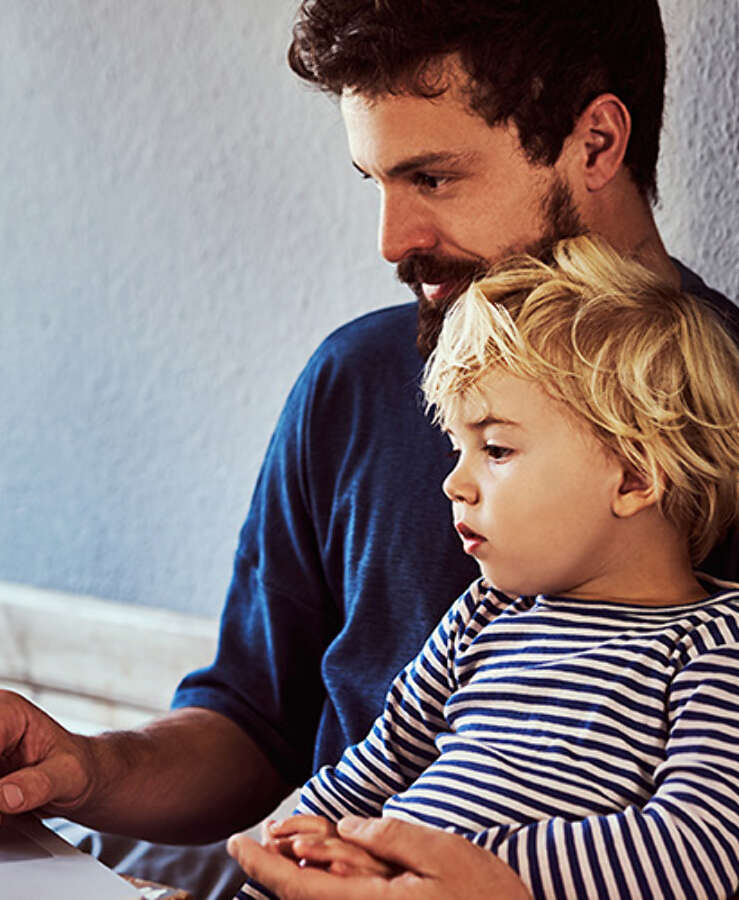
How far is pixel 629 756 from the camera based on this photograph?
0.90 meters

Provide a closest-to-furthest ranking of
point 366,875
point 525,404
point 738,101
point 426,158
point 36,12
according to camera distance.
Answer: point 366,875
point 525,404
point 426,158
point 738,101
point 36,12

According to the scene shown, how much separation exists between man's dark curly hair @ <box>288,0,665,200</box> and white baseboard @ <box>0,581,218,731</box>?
979mm

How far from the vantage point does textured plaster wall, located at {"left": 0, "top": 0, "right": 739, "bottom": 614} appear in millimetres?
1783

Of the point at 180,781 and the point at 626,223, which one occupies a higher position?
the point at 626,223

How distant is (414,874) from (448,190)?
656 millimetres

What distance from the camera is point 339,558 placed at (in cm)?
137

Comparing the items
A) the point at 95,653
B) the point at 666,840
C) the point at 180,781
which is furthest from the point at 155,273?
the point at 666,840

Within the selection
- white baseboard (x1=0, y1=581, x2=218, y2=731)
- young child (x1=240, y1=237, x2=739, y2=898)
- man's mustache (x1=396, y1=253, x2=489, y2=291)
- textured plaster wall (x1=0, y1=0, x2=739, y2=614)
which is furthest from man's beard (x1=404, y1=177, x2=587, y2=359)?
white baseboard (x1=0, y1=581, x2=218, y2=731)

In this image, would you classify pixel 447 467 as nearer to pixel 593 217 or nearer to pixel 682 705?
pixel 593 217

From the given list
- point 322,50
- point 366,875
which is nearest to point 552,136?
point 322,50

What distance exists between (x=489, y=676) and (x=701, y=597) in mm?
181

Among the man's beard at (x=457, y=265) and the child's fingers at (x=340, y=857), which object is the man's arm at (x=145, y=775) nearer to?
the child's fingers at (x=340, y=857)

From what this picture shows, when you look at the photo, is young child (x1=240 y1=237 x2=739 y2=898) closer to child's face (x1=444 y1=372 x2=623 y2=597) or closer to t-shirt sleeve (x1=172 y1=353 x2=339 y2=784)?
child's face (x1=444 y1=372 x2=623 y2=597)

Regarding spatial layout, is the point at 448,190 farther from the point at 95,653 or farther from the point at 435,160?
the point at 95,653
